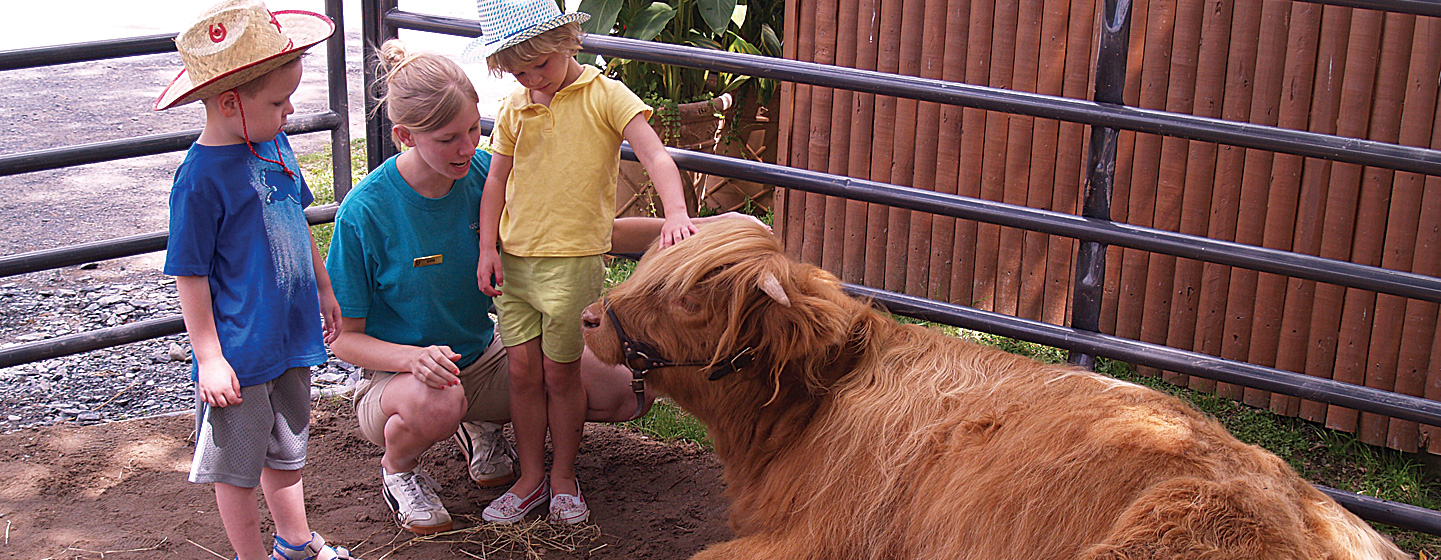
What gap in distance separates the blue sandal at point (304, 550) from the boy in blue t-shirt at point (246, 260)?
74 mm

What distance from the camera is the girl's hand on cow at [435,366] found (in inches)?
122

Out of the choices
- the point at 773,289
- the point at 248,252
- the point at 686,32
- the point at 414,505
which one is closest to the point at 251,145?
the point at 248,252

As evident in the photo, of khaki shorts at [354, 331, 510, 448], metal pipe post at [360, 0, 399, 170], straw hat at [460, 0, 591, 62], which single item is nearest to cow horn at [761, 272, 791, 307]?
straw hat at [460, 0, 591, 62]

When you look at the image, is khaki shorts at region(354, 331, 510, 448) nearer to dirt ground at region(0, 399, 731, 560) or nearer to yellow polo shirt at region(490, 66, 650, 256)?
dirt ground at region(0, 399, 731, 560)

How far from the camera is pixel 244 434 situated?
2.89 m

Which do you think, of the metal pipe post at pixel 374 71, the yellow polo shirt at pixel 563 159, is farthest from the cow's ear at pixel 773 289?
the metal pipe post at pixel 374 71

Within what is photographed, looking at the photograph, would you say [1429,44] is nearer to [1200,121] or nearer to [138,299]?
[1200,121]

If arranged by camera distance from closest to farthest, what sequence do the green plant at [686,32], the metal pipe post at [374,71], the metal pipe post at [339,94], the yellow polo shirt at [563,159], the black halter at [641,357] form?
the black halter at [641,357] → the yellow polo shirt at [563,159] → the metal pipe post at [374,71] → the metal pipe post at [339,94] → the green plant at [686,32]

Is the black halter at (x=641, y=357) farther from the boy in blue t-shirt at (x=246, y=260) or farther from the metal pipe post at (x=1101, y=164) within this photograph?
the metal pipe post at (x=1101, y=164)

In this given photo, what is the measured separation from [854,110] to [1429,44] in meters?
2.42

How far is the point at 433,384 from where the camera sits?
314 cm

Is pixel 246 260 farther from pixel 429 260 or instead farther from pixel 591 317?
pixel 591 317

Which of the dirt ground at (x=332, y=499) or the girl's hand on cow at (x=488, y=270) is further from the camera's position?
the dirt ground at (x=332, y=499)

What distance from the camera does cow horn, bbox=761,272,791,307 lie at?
2779 mm
